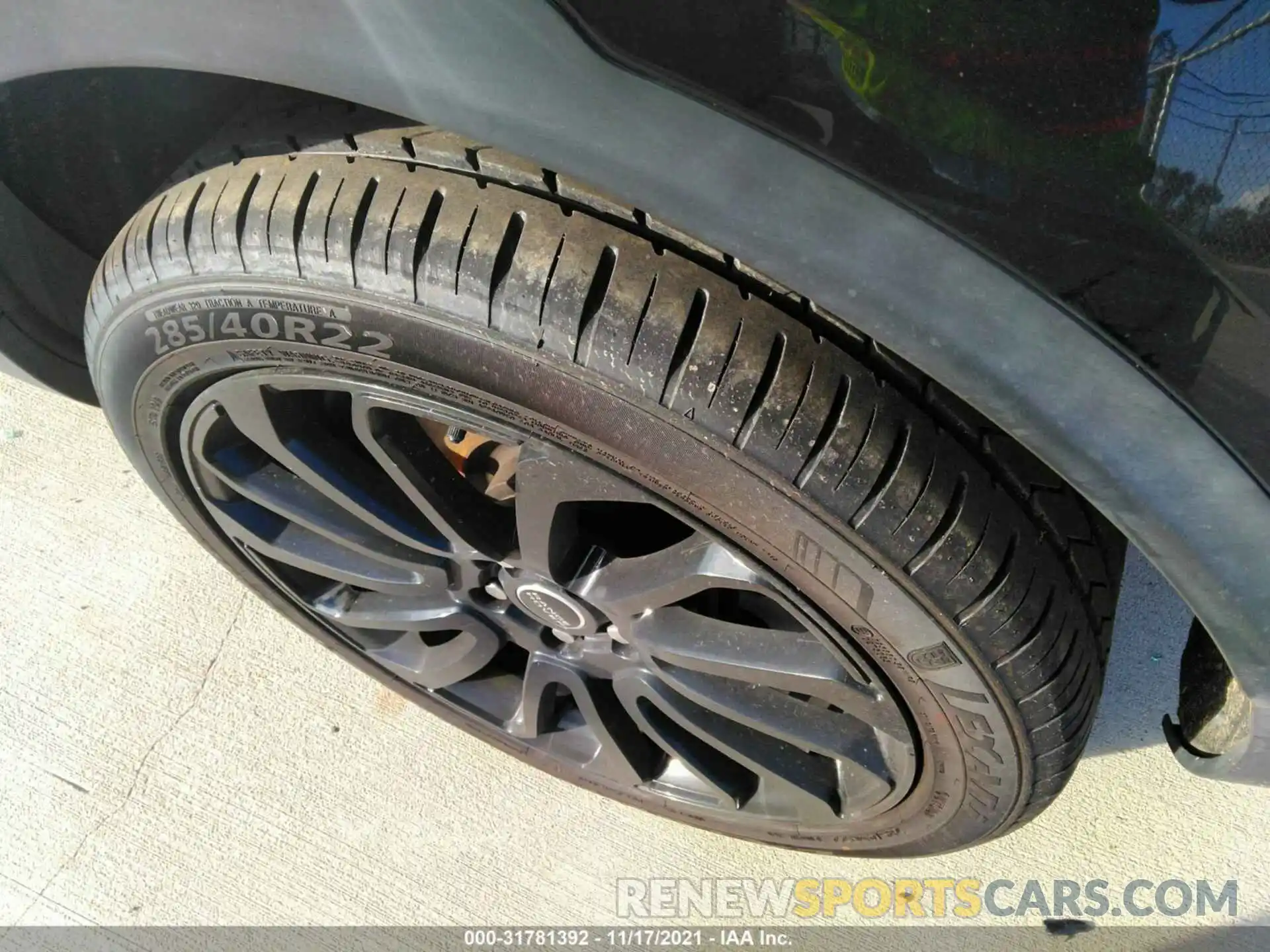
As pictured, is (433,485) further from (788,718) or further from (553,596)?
(788,718)

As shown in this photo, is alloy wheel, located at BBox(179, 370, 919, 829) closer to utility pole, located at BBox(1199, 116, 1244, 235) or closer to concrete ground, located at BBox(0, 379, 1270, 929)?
concrete ground, located at BBox(0, 379, 1270, 929)

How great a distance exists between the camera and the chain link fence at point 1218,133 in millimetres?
825

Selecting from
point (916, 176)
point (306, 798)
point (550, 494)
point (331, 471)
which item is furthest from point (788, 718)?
point (306, 798)

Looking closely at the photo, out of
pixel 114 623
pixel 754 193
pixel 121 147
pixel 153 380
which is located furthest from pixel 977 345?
pixel 114 623

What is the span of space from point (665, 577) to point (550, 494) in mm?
186

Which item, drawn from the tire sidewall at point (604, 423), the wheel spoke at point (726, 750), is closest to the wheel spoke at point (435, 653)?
the wheel spoke at point (726, 750)

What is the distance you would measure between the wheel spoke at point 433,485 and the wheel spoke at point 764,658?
241 millimetres

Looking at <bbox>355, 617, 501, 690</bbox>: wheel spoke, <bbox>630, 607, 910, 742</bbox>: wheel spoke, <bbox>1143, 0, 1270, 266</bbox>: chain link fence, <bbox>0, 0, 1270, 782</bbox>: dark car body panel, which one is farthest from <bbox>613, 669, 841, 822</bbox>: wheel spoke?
<bbox>1143, 0, 1270, 266</bbox>: chain link fence

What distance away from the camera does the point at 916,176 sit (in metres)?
0.83

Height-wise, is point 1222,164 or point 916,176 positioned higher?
point 1222,164

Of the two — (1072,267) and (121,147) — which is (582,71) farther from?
(121,147)

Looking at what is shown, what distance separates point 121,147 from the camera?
1.55 metres

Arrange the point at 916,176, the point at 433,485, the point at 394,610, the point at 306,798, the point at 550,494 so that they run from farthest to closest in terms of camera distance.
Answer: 1. the point at 306,798
2. the point at 394,610
3. the point at 433,485
4. the point at 550,494
5. the point at 916,176

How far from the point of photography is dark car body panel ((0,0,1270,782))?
81cm
